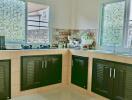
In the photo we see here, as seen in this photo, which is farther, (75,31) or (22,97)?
(75,31)

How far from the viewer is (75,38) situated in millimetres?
4230

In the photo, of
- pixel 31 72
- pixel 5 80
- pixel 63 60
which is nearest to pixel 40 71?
pixel 31 72

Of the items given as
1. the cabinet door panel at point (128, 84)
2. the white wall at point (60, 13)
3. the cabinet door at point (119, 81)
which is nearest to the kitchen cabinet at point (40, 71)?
the white wall at point (60, 13)

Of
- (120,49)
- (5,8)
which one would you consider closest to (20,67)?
(5,8)

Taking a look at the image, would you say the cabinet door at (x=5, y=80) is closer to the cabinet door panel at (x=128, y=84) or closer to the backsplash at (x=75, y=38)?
the backsplash at (x=75, y=38)

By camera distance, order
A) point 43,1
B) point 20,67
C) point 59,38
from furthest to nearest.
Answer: point 59,38 → point 43,1 → point 20,67

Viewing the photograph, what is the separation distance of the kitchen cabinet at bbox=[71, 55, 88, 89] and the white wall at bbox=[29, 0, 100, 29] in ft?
3.07

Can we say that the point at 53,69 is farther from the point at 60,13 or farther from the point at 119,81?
the point at 60,13

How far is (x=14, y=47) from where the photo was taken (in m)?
3.39

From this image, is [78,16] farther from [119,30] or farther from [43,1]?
[119,30]

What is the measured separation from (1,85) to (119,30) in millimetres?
2556

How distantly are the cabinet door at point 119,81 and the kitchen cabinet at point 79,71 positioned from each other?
0.71 metres

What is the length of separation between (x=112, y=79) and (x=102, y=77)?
0.75 feet

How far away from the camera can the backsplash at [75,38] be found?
381 cm
